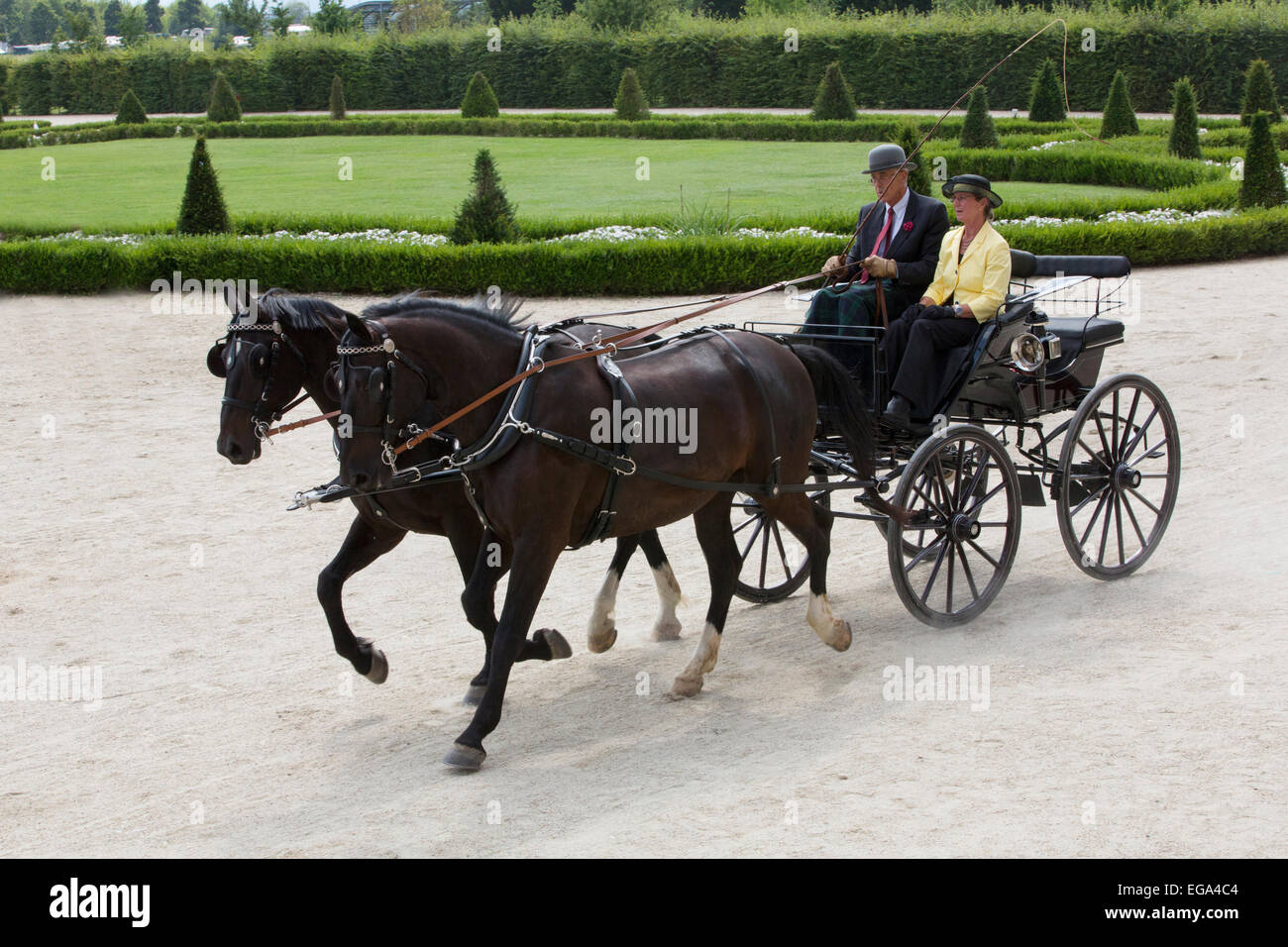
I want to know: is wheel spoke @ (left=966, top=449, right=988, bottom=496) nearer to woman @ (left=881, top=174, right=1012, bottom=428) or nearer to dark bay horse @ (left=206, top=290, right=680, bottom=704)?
woman @ (left=881, top=174, right=1012, bottom=428)

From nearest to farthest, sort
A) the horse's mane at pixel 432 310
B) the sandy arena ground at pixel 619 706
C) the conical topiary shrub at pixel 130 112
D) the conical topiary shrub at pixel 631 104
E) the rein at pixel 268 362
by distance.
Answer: the sandy arena ground at pixel 619 706 < the horse's mane at pixel 432 310 < the rein at pixel 268 362 < the conical topiary shrub at pixel 631 104 < the conical topiary shrub at pixel 130 112

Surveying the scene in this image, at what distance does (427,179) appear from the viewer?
85.1 feet

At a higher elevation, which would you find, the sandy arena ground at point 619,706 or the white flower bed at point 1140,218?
the white flower bed at point 1140,218

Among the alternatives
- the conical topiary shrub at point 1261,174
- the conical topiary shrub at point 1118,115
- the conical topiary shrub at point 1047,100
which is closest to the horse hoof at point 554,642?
the conical topiary shrub at point 1261,174

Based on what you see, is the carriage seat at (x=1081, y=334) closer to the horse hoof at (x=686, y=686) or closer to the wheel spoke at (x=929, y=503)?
the wheel spoke at (x=929, y=503)

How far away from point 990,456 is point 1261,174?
507 inches

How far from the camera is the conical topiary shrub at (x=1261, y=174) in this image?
56.0ft

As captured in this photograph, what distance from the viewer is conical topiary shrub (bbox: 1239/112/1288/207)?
1708 centimetres

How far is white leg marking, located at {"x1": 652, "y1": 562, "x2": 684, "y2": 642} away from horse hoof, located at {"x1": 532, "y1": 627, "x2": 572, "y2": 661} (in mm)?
653

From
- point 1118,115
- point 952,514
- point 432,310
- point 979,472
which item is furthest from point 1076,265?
point 1118,115

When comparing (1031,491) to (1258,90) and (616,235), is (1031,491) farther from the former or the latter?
(1258,90)

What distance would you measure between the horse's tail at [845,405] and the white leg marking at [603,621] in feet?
4.12

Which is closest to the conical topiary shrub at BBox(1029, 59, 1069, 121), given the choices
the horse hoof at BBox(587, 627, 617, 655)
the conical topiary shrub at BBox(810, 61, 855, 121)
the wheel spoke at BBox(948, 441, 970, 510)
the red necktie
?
the conical topiary shrub at BBox(810, 61, 855, 121)
